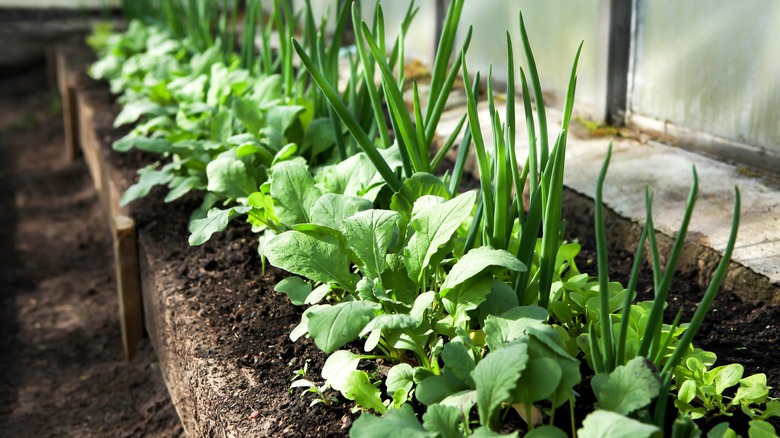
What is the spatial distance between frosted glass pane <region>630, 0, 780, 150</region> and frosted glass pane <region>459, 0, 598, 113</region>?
0.59ft

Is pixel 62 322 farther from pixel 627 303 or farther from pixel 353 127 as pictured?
pixel 627 303

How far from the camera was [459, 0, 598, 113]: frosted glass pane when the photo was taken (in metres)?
2.54

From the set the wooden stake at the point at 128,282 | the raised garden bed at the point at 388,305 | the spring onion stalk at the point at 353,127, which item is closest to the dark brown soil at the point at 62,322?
the wooden stake at the point at 128,282

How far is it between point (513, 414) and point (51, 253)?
8.22 ft

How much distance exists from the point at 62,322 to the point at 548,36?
1681mm

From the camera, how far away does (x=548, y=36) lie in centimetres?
269

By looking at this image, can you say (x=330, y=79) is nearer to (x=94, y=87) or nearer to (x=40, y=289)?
(x=40, y=289)

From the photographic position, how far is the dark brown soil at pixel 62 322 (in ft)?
6.73

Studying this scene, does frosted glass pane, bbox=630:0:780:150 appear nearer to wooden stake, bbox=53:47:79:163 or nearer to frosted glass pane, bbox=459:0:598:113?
frosted glass pane, bbox=459:0:598:113

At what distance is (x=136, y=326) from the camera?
88.6 inches

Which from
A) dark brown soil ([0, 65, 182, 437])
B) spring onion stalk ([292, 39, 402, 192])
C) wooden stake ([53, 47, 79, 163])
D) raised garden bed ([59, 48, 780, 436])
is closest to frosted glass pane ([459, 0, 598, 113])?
raised garden bed ([59, 48, 780, 436])

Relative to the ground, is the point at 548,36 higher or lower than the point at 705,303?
lower

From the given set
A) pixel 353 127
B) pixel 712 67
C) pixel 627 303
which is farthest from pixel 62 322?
pixel 627 303

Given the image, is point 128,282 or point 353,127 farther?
point 128,282
